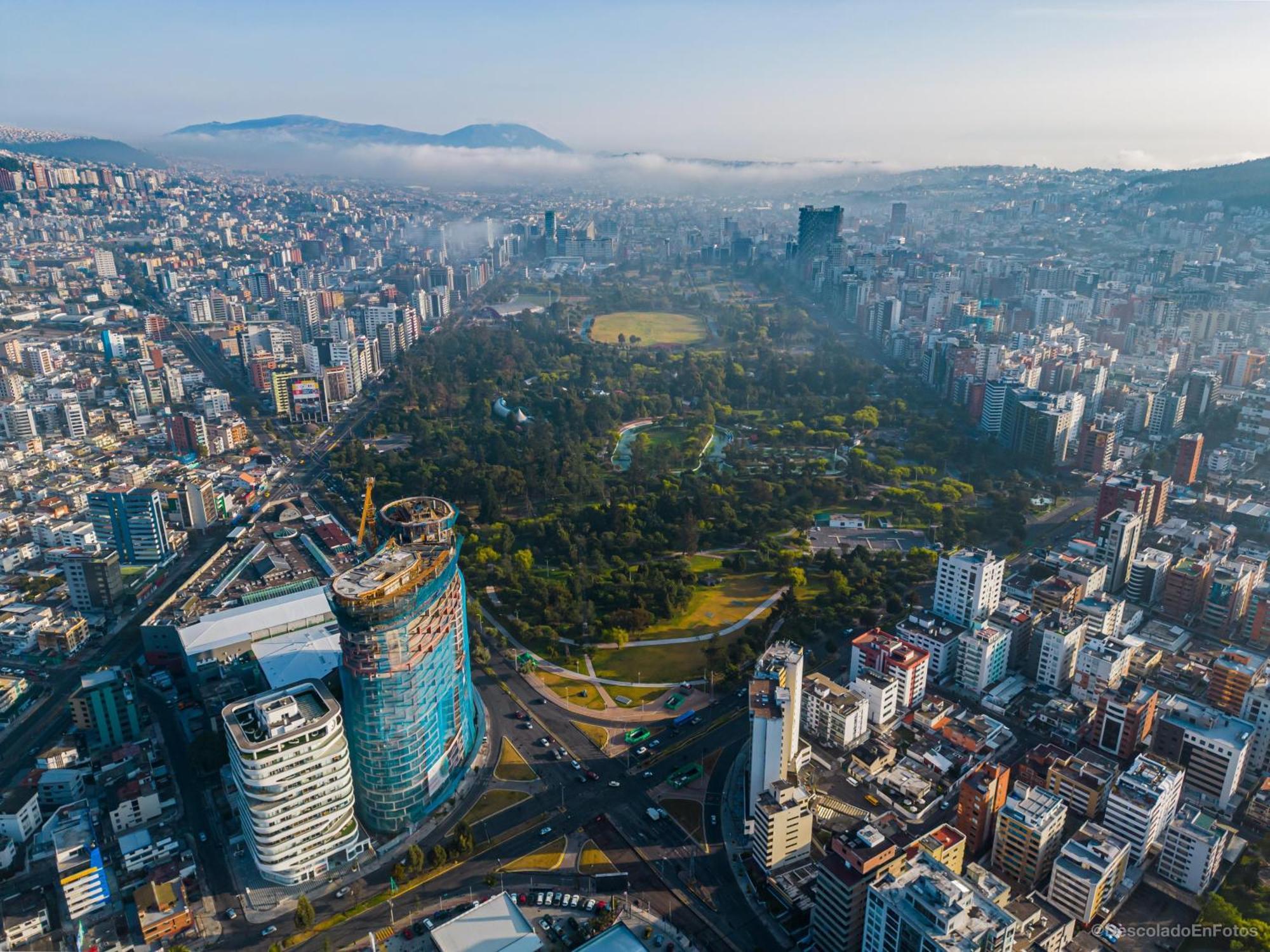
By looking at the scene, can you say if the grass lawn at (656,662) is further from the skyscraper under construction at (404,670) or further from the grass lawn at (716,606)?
the skyscraper under construction at (404,670)

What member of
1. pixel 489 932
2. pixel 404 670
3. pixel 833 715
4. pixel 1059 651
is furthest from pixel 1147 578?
pixel 404 670

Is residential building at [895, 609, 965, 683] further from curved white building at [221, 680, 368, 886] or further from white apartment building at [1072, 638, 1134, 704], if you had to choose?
curved white building at [221, 680, 368, 886]

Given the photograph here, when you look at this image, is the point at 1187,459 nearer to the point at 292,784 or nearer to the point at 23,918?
the point at 292,784

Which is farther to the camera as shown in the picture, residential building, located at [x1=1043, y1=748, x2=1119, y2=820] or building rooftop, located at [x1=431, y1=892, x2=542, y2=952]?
residential building, located at [x1=1043, y1=748, x2=1119, y2=820]

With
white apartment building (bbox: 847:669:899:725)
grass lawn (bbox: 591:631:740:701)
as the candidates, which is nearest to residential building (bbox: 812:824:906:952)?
white apartment building (bbox: 847:669:899:725)

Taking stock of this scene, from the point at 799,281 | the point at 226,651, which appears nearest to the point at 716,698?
the point at 226,651
